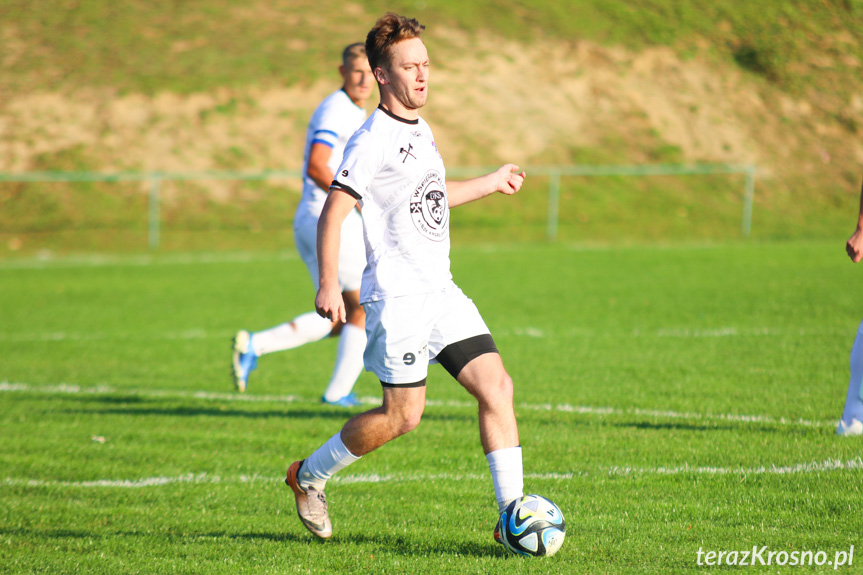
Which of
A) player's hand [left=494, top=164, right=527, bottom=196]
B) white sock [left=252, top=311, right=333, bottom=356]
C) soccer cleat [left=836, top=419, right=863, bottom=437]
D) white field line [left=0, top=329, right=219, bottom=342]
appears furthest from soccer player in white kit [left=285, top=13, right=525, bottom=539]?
white field line [left=0, top=329, right=219, bottom=342]

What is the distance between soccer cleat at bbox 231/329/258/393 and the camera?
7.12 metres

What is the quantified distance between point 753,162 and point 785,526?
89.1ft

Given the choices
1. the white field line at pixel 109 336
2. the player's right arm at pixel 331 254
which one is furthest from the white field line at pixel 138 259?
the player's right arm at pixel 331 254

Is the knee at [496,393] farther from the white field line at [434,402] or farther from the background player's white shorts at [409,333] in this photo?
the white field line at [434,402]

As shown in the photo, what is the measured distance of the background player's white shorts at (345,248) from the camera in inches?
267

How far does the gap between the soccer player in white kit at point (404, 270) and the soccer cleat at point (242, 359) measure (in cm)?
336

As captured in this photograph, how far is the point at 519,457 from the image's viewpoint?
3.86 meters

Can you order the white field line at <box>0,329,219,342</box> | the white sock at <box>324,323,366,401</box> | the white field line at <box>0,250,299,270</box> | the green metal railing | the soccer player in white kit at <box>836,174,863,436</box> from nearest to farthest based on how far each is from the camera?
the soccer player in white kit at <box>836,174,863,436</box>, the white sock at <box>324,323,366,401</box>, the white field line at <box>0,329,219,342</box>, the white field line at <box>0,250,299,270</box>, the green metal railing

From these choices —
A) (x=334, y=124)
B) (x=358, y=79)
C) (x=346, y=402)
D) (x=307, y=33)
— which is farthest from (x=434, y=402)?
(x=307, y=33)

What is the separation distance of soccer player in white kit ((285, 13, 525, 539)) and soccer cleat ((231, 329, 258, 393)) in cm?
336

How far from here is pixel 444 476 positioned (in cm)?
503

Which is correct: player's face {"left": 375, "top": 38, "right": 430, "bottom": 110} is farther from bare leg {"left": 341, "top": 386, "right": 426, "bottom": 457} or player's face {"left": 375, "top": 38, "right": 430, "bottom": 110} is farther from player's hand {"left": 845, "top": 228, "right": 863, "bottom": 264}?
player's hand {"left": 845, "top": 228, "right": 863, "bottom": 264}

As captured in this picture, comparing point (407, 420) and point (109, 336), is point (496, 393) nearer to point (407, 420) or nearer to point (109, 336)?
point (407, 420)

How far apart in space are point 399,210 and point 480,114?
2644 centimetres
